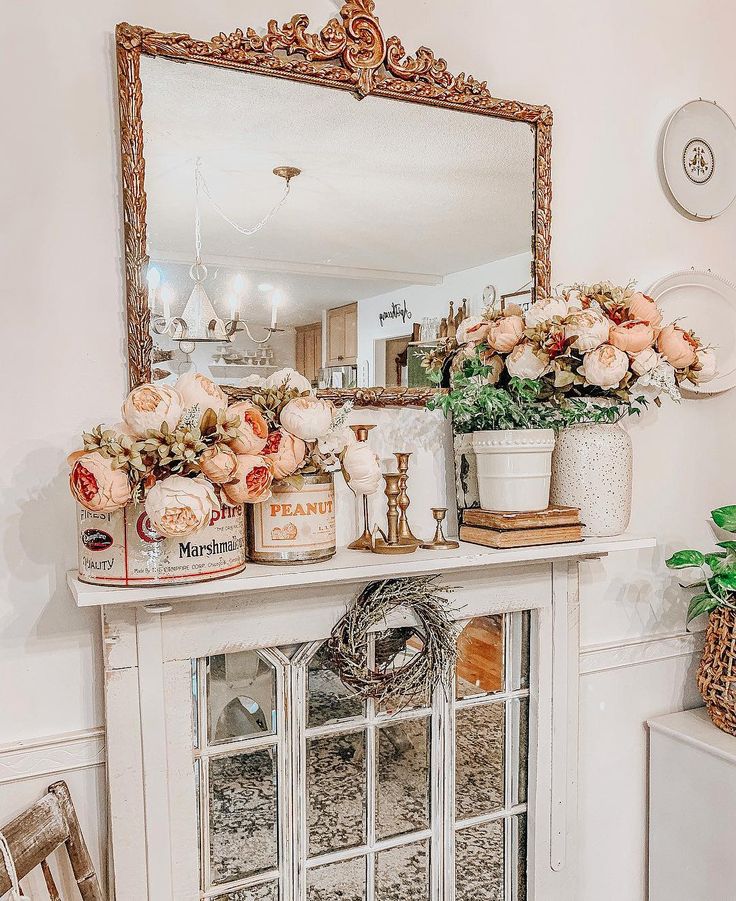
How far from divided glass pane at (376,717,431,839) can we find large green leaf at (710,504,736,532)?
808mm

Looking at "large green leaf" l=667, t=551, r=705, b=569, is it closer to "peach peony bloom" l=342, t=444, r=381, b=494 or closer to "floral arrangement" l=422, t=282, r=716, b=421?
"floral arrangement" l=422, t=282, r=716, b=421

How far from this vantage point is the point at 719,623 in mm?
1688

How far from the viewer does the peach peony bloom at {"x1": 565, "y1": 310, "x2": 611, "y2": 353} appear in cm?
131

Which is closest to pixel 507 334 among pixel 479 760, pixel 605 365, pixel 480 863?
pixel 605 365

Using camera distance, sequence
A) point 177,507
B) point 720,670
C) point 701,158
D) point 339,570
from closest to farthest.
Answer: point 177,507
point 339,570
point 720,670
point 701,158

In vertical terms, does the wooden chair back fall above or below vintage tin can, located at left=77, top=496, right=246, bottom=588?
below

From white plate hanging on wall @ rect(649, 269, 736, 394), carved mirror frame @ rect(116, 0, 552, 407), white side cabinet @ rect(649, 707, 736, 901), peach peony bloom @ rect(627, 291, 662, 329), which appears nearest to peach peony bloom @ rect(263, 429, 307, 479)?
carved mirror frame @ rect(116, 0, 552, 407)

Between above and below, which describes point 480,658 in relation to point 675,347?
below

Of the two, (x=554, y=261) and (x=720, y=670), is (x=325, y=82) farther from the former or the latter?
(x=720, y=670)

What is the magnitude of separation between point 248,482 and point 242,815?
25.8 inches

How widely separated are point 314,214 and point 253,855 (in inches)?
45.1

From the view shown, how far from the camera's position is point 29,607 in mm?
1229

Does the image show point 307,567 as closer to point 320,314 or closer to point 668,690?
point 320,314

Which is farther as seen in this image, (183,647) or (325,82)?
(325,82)
